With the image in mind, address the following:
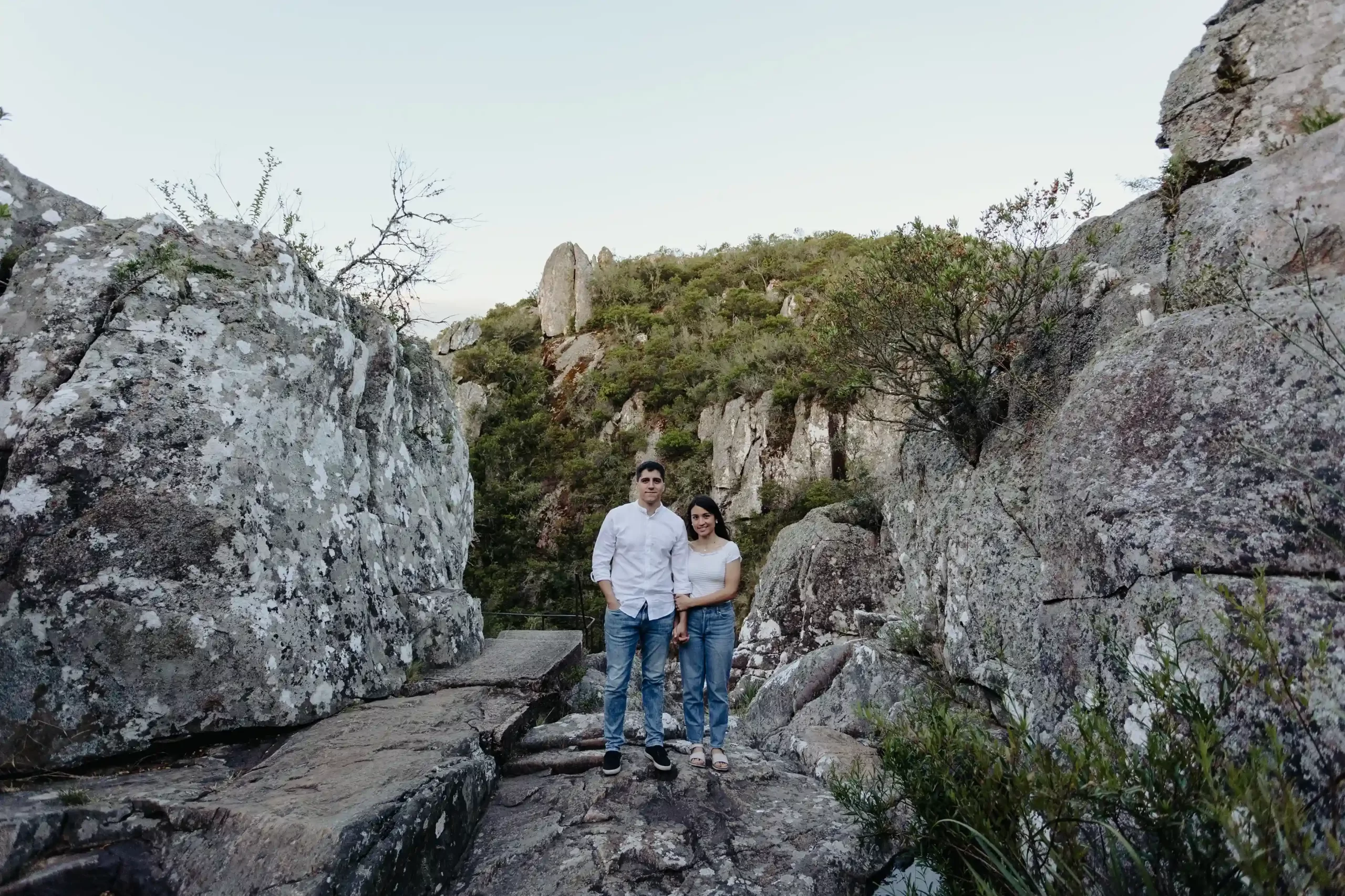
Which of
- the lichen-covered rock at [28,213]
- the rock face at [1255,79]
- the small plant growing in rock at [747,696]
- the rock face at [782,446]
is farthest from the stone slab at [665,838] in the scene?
the rock face at [782,446]

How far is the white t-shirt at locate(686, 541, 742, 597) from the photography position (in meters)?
4.21

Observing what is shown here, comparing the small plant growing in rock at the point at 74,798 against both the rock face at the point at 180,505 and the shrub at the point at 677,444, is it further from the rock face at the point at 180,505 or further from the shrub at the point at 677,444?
the shrub at the point at 677,444

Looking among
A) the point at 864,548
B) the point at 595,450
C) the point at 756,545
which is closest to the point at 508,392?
the point at 595,450

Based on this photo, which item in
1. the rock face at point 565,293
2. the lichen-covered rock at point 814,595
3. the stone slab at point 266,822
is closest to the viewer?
the stone slab at point 266,822

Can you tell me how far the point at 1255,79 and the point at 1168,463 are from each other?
3.97m

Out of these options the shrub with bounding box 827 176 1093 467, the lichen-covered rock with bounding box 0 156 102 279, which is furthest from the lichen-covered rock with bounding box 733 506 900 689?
the lichen-covered rock with bounding box 0 156 102 279

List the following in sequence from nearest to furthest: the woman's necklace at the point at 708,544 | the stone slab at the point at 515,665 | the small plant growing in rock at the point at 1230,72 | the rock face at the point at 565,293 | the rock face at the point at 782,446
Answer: the woman's necklace at the point at 708,544
the stone slab at the point at 515,665
the small plant growing in rock at the point at 1230,72
the rock face at the point at 782,446
the rock face at the point at 565,293

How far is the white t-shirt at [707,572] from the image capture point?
4215 mm

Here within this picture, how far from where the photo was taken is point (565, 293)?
27594 millimetres

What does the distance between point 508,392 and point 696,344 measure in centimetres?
644

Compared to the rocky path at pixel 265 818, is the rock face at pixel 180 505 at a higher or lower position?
higher

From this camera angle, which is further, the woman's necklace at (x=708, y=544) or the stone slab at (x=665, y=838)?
the woman's necklace at (x=708, y=544)

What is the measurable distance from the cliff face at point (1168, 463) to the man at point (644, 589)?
58.7 inches

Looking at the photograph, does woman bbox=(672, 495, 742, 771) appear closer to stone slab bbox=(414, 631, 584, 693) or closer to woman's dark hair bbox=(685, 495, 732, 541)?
woman's dark hair bbox=(685, 495, 732, 541)
